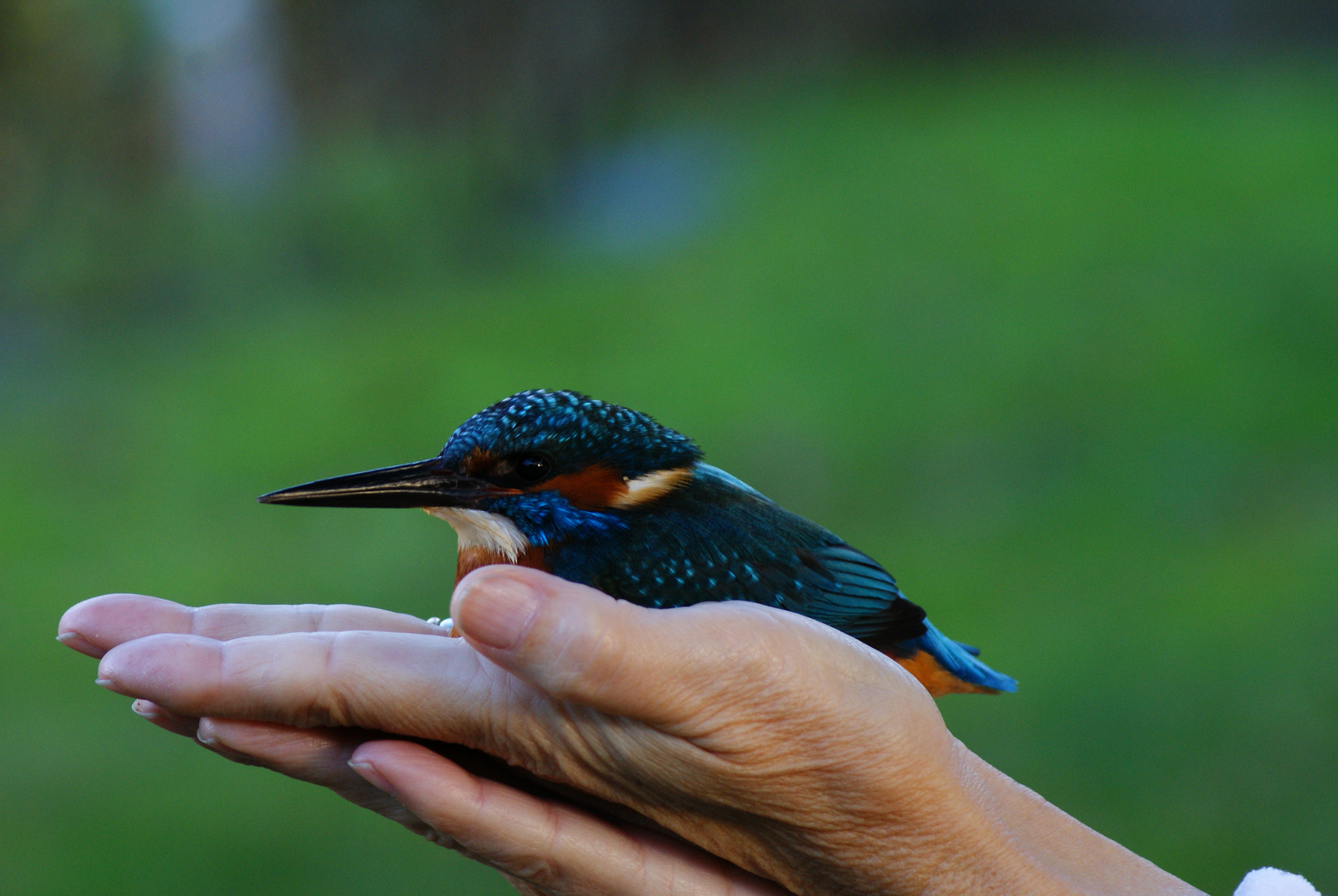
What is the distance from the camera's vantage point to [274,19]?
24.3 ft

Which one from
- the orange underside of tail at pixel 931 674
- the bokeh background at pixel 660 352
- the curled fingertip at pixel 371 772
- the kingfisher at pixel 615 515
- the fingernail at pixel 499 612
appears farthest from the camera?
the bokeh background at pixel 660 352

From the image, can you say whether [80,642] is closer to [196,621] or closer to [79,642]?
[79,642]

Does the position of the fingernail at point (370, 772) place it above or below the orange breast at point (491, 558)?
below

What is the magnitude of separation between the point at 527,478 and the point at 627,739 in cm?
62

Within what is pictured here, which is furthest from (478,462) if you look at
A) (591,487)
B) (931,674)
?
(931,674)

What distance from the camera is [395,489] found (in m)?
1.96

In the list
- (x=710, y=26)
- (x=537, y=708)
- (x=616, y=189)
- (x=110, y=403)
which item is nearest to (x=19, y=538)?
(x=110, y=403)

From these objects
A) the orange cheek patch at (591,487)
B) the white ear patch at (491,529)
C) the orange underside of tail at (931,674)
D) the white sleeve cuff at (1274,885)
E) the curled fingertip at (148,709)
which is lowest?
the white sleeve cuff at (1274,885)

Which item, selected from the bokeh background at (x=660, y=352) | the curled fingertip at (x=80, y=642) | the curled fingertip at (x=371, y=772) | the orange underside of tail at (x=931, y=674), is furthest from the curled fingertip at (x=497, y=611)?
the bokeh background at (x=660, y=352)

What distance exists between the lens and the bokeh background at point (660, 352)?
4223 millimetres

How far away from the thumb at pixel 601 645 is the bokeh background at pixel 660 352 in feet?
8.82

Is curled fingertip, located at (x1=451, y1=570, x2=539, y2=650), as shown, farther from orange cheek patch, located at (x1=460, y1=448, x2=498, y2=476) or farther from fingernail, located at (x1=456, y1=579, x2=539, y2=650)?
orange cheek patch, located at (x1=460, y1=448, x2=498, y2=476)

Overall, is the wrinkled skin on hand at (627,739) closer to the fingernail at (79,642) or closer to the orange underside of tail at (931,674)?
the fingernail at (79,642)

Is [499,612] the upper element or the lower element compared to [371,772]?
upper
